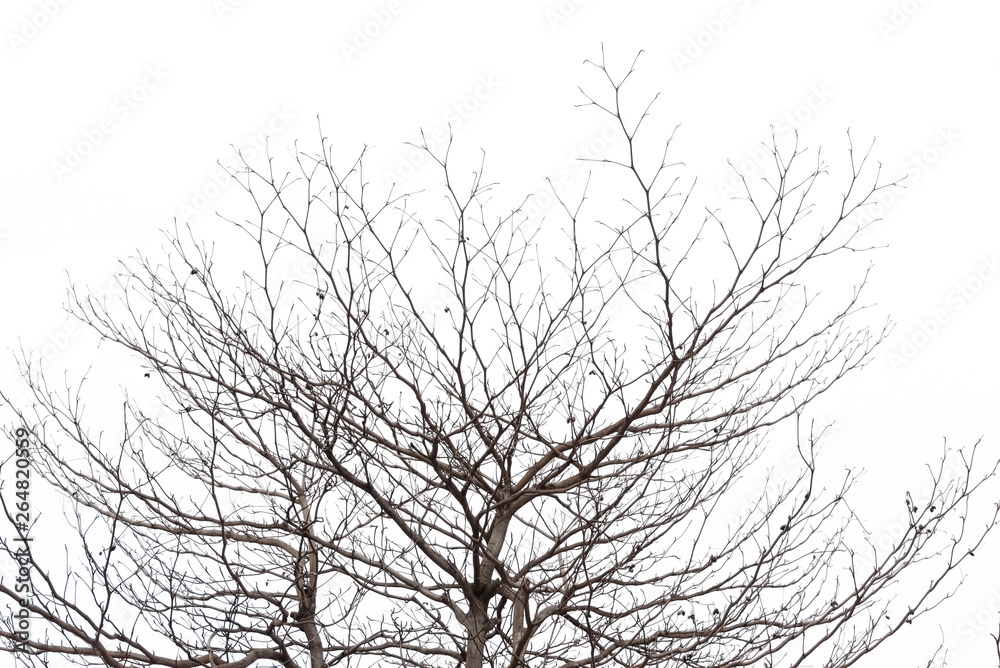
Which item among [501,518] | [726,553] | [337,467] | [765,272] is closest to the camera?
[337,467]

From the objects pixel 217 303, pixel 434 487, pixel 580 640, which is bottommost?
pixel 580 640

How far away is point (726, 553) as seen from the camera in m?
4.60

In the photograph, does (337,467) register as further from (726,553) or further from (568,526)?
(726,553)

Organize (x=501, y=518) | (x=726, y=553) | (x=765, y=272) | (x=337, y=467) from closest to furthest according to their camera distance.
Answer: (x=337, y=467)
(x=765, y=272)
(x=501, y=518)
(x=726, y=553)

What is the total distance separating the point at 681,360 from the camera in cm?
383

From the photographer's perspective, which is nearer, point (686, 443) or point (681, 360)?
point (681, 360)

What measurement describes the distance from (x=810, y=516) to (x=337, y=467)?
2.24m

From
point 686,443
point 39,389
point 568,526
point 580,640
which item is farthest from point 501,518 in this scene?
point 39,389

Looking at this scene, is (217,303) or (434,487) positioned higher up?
(217,303)

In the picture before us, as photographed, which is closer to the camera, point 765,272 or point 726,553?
point 765,272

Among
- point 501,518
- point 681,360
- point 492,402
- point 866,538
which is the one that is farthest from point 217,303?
point 866,538

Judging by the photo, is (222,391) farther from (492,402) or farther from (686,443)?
(686,443)

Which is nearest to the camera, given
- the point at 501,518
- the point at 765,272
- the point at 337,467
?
the point at 337,467

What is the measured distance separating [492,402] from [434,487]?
47 centimetres
